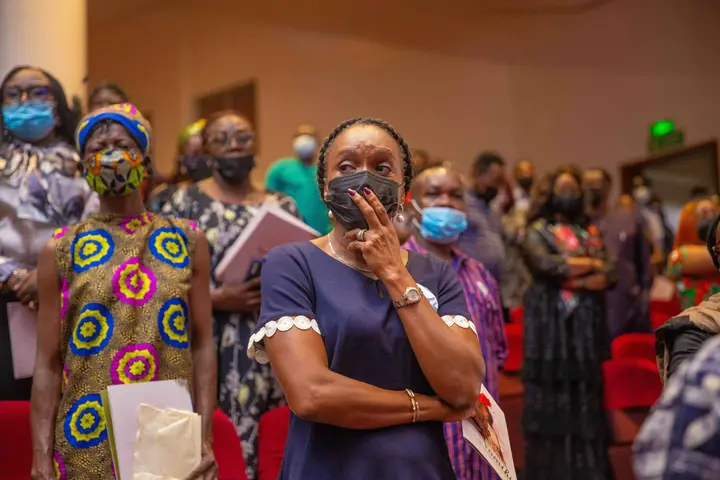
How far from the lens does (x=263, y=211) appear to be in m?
3.45

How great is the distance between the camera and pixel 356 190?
7.10ft

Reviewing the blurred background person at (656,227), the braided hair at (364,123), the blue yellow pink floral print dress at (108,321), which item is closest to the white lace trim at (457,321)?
the braided hair at (364,123)

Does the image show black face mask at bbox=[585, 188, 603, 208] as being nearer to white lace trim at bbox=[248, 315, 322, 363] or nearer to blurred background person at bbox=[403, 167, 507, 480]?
blurred background person at bbox=[403, 167, 507, 480]

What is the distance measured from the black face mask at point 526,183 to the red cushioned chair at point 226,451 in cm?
724

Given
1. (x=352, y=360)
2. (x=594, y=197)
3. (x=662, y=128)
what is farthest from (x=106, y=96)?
(x=662, y=128)

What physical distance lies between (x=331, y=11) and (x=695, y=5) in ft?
14.7

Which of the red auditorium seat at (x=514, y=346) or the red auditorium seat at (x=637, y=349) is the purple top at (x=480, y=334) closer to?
the red auditorium seat at (x=637, y=349)

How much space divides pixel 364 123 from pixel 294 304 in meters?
0.53

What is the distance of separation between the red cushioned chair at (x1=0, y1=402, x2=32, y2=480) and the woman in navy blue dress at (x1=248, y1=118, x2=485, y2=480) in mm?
1134

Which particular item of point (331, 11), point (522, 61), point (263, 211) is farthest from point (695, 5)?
point (263, 211)

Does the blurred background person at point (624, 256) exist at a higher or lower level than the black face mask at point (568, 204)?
lower

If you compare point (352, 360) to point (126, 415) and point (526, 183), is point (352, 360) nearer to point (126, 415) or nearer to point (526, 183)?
point (126, 415)

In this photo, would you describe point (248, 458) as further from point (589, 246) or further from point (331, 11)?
point (331, 11)

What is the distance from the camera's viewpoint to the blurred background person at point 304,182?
6.30 metres
